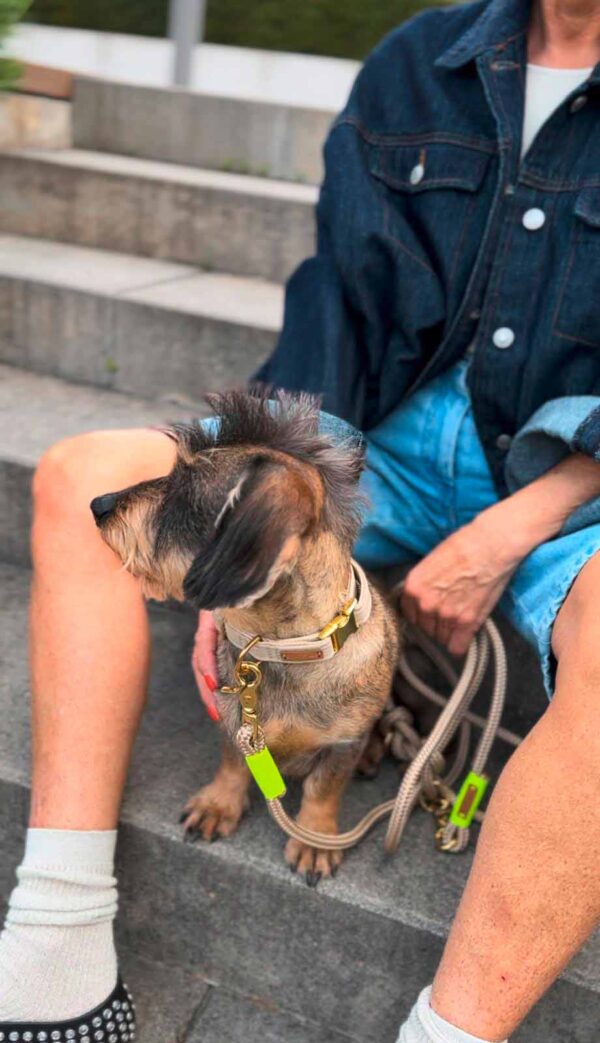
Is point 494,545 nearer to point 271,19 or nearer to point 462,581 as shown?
point 462,581

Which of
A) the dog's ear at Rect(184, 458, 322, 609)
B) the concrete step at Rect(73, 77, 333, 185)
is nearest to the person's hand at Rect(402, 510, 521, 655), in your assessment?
the dog's ear at Rect(184, 458, 322, 609)

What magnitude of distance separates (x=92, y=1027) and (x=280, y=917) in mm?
413

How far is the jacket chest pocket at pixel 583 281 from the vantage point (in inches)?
79.8

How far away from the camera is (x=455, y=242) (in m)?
2.16

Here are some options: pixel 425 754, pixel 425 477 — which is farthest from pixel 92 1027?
pixel 425 477

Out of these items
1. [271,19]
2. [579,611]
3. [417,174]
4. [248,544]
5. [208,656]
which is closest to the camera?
[248,544]

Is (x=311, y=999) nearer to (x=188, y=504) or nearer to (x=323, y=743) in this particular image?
(x=323, y=743)

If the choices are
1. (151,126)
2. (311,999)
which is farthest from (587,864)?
(151,126)

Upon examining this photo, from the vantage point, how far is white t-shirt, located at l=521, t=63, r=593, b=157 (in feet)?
6.94

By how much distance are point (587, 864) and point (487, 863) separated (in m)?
0.15

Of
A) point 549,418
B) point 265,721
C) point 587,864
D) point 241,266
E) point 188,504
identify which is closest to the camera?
point 587,864

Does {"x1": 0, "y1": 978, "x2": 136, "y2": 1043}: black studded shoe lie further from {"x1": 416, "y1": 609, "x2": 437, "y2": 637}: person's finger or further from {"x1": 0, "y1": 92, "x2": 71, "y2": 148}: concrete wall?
{"x1": 0, "y1": 92, "x2": 71, "y2": 148}: concrete wall

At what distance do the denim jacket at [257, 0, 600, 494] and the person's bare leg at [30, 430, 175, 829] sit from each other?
55 centimetres

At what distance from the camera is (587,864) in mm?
1467
